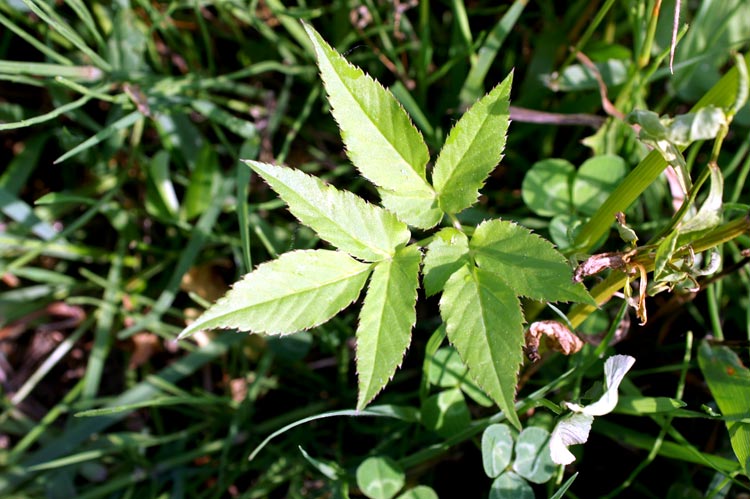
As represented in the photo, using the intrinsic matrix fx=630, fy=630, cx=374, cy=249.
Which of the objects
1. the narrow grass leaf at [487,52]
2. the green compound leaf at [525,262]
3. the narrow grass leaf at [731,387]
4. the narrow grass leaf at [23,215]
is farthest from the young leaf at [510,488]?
the narrow grass leaf at [23,215]

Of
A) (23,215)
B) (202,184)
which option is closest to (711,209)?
(202,184)

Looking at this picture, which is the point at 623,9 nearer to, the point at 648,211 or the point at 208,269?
the point at 648,211

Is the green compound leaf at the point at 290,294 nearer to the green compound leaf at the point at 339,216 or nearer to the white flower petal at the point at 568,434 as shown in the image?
the green compound leaf at the point at 339,216

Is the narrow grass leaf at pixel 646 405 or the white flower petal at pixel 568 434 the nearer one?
the white flower petal at pixel 568 434

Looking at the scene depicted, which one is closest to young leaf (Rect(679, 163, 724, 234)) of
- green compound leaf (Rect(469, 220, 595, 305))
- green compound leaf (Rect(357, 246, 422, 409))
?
green compound leaf (Rect(469, 220, 595, 305))

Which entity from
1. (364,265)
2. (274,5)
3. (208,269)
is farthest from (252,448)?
(274,5)

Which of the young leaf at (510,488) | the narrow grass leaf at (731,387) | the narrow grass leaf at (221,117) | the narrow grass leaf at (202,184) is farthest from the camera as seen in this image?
the narrow grass leaf at (202,184)
